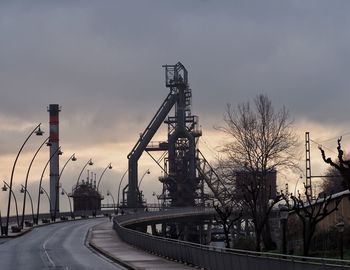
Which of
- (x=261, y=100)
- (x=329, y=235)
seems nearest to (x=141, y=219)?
(x=261, y=100)

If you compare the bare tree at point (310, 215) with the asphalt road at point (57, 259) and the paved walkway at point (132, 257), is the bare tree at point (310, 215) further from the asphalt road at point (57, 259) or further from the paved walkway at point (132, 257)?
the asphalt road at point (57, 259)

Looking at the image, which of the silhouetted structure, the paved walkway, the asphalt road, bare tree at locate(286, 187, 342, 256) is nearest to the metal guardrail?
the paved walkway

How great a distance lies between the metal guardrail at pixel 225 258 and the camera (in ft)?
63.9

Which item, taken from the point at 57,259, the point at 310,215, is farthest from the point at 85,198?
the point at 310,215

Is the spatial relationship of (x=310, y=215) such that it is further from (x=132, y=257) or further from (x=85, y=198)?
(x=85, y=198)

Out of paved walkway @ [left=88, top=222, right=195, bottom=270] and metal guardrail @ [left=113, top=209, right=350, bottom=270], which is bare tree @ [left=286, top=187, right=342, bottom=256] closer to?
metal guardrail @ [left=113, top=209, right=350, bottom=270]

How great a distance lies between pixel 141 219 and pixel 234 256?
7772 cm

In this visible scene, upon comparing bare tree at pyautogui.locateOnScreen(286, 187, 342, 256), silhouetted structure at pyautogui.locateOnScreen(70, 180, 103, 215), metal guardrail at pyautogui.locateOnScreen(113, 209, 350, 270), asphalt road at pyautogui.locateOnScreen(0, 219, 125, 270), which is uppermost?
silhouetted structure at pyautogui.locateOnScreen(70, 180, 103, 215)

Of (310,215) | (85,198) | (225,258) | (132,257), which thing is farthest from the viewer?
(85,198)

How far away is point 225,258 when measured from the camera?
89.4 feet

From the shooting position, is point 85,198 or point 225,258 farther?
point 85,198

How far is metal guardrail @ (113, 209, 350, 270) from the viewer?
19.5 meters

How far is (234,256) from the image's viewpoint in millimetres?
25781

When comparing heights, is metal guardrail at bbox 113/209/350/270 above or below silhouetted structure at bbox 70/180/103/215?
below
